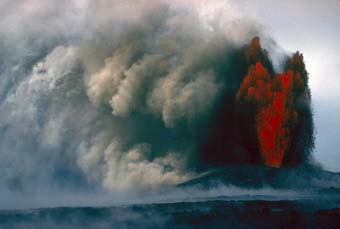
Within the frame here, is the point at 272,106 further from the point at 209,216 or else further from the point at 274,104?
the point at 209,216

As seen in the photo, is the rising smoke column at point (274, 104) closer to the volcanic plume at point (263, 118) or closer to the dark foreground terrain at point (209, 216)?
the volcanic plume at point (263, 118)

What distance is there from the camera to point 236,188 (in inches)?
2943

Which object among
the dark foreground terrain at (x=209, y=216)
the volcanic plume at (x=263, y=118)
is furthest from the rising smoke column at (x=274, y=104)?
the dark foreground terrain at (x=209, y=216)

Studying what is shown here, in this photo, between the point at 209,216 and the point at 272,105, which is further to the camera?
the point at 272,105

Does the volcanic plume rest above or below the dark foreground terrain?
above

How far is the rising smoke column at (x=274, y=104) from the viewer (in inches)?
3000

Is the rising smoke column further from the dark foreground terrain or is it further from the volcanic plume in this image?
the dark foreground terrain

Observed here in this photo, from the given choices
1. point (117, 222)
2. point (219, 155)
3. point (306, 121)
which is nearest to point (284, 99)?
point (306, 121)

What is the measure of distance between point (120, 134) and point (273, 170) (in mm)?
14785

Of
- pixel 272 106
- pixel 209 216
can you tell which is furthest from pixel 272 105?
pixel 209 216

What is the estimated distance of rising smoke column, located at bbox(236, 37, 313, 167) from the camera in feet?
250

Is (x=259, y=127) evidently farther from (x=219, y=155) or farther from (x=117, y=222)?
(x=117, y=222)

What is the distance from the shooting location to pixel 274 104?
253 ft

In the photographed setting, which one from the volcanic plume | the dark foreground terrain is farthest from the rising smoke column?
the dark foreground terrain
